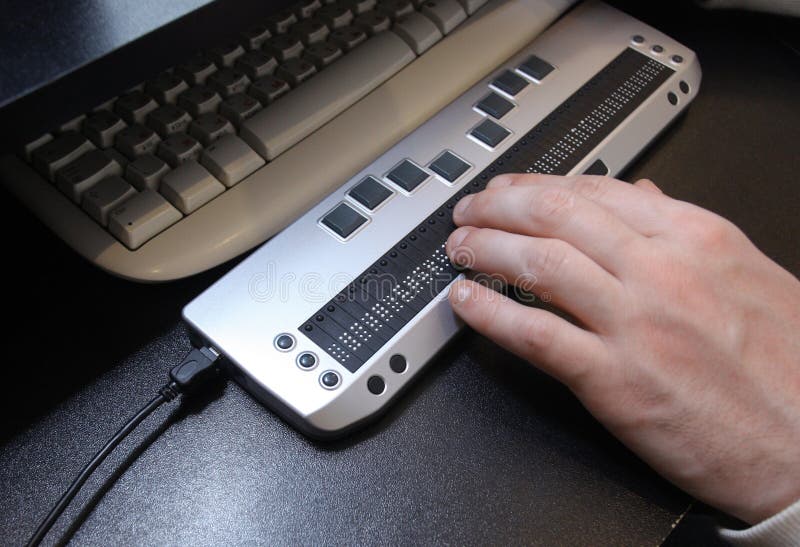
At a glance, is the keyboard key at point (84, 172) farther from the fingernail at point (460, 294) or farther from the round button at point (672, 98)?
the round button at point (672, 98)

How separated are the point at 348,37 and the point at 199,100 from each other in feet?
0.49

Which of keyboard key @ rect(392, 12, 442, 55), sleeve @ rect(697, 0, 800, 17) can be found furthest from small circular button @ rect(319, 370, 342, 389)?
sleeve @ rect(697, 0, 800, 17)

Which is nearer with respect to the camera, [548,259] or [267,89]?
[548,259]

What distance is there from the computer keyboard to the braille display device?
3cm

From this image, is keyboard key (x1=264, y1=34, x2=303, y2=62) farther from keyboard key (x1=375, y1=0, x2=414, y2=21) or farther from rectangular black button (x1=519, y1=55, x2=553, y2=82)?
rectangular black button (x1=519, y1=55, x2=553, y2=82)

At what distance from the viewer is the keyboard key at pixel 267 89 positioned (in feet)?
2.02

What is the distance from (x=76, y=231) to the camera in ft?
1.78

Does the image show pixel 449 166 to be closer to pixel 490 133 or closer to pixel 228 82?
pixel 490 133

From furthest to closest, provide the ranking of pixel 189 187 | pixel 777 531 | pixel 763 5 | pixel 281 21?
1. pixel 763 5
2. pixel 281 21
3. pixel 189 187
4. pixel 777 531

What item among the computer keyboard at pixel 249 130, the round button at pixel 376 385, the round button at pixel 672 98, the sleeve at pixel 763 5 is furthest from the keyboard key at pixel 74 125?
the sleeve at pixel 763 5

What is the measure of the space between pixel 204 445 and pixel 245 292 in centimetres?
11

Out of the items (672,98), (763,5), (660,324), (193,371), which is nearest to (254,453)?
(193,371)

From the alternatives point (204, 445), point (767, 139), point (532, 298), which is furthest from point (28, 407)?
point (767, 139)

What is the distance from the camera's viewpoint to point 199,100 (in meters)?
0.60
